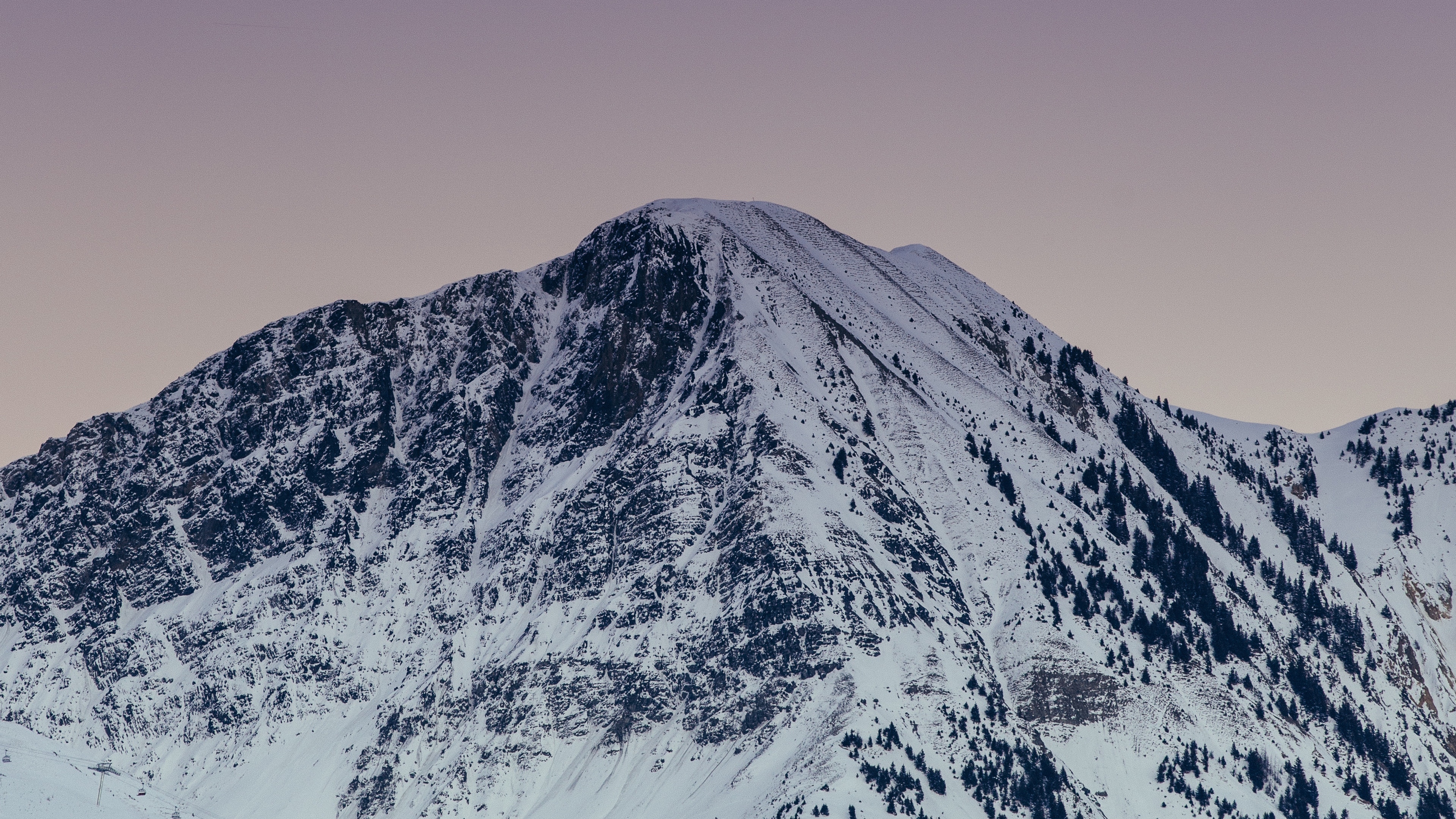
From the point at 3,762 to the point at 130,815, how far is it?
525 inches

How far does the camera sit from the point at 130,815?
198500 mm

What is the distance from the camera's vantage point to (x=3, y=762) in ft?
651

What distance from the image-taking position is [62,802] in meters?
195

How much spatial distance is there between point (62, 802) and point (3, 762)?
8487mm

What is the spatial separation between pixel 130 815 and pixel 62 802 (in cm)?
673
